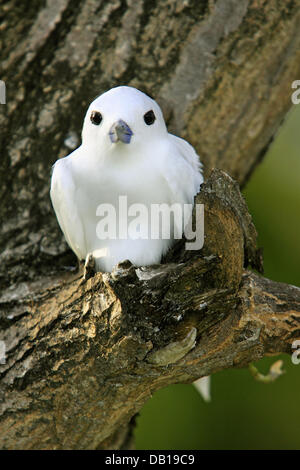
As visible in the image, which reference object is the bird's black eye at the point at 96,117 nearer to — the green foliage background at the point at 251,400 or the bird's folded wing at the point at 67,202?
the bird's folded wing at the point at 67,202

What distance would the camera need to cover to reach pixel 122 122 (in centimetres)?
219

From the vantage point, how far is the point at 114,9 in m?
2.76

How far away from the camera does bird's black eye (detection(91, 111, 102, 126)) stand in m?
2.29

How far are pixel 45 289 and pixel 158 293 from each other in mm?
735

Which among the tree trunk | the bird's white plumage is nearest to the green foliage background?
the tree trunk

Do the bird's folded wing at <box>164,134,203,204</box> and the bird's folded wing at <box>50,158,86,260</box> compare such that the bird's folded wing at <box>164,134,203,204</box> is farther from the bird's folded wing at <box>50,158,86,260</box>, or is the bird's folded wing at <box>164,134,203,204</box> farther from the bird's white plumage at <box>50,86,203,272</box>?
the bird's folded wing at <box>50,158,86,260</box>

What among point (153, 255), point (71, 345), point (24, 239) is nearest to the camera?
point (71, 345)

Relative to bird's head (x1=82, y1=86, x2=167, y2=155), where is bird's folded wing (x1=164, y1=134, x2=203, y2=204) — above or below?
below

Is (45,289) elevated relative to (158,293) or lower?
lower

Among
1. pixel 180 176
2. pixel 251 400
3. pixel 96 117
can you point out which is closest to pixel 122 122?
pixel 96 117

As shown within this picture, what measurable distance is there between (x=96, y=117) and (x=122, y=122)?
16cm

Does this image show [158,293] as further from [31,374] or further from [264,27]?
[264,27]

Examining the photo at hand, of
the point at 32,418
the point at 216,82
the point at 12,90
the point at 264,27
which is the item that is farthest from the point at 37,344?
the point at 264,27

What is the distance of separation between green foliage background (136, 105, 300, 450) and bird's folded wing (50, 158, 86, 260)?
1.19 metres
